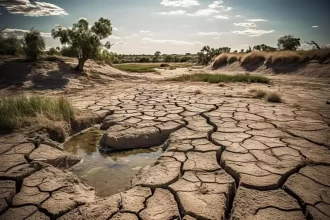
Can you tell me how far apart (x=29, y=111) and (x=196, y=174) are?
2.89 meters

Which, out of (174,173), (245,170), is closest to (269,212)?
(245,170)

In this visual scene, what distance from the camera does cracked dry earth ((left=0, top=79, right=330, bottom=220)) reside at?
1.66m

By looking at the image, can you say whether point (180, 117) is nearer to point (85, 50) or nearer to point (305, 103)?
point (305, 103)

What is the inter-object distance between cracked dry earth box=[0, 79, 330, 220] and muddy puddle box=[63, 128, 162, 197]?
0.13 m

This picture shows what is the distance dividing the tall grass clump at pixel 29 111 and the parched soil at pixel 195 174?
316mm

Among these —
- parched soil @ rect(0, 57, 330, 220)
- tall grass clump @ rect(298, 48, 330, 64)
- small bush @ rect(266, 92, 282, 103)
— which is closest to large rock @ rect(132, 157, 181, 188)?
parched soil @ rect(0, 57, 330, 220)

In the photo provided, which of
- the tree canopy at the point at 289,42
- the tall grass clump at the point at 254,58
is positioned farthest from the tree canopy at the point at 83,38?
the tree canopy at the point at 289,42

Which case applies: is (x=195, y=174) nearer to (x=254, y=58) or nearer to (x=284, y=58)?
(x=284, y=58)

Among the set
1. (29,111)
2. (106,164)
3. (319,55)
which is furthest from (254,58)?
(106,164)

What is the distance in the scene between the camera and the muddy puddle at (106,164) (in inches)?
88.3

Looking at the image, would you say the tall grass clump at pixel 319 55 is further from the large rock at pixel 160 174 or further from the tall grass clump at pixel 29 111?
the tall grass clump at pixel 29 111

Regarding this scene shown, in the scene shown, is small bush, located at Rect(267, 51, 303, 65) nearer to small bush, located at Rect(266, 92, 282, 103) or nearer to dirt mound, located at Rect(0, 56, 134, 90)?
small bush, located at Rect(266, 92, 282, 103)

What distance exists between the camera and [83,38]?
936 cm

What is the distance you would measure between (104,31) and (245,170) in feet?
31.3
